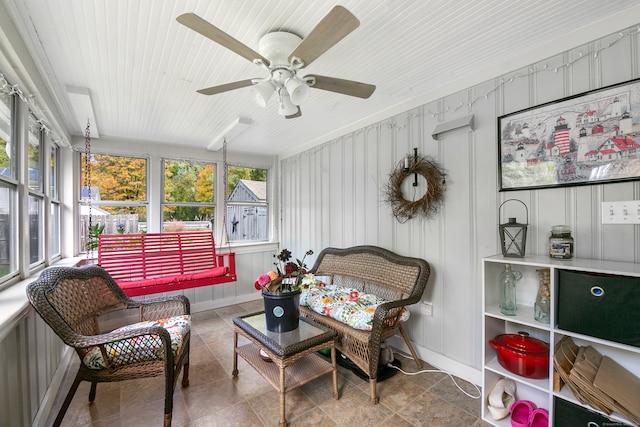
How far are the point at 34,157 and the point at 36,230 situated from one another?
24.0 inches

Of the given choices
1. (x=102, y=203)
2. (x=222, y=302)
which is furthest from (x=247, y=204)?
(x=102, y=203)

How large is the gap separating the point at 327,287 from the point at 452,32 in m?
2.34

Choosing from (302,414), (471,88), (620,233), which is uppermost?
(471,88)

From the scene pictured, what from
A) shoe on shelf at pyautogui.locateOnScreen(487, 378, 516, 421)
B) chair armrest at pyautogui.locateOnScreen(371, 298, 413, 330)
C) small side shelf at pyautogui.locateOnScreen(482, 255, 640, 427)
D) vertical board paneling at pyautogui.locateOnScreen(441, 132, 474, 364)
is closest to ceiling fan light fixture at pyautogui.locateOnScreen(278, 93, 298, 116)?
vertical board paneling at pyautogui.locateOnScreen(441, 132, 474, 364)

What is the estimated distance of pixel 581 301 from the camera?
1.41m

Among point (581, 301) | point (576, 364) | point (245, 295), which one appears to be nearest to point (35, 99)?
point (245, 295)

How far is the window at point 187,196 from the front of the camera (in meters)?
3.93

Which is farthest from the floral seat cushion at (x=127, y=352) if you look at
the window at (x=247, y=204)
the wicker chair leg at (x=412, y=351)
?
the window at (x=247, y=204)

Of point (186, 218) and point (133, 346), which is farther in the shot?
point (186, 218)

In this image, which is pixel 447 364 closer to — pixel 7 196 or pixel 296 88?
pixel 296 88

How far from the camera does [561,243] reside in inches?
63.9

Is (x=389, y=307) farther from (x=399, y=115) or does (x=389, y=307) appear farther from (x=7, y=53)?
(x=7, y=53)

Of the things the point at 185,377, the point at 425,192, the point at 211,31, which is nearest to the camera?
the point at 211,31

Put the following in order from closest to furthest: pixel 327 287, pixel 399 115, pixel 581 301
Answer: pixel 581 301
pixel 399 115
pixel 327 287
